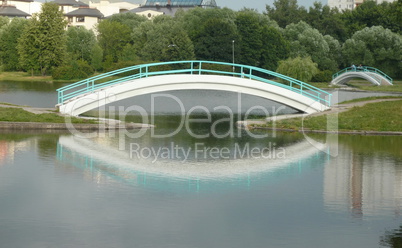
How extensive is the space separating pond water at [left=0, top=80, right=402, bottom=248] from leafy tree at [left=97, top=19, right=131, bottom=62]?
55953 millimetres

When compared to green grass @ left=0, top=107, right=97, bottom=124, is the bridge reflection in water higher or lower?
lower

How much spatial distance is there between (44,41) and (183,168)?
5641cm

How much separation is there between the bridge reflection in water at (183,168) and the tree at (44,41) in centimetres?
5101

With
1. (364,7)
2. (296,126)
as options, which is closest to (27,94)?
(296,126)

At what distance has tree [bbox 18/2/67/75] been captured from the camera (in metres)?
71.8

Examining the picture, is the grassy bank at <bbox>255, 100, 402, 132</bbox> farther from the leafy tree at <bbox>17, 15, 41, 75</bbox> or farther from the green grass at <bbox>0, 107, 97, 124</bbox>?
the leafy tree at <bbox>17, 15, 41, 75</bbox>

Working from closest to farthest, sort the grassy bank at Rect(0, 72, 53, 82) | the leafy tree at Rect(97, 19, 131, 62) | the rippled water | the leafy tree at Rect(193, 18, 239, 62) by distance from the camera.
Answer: the rippled water
the grassy bank at Rect(0, 72, 53, 82)
the leafy tree at Rect(193, 18, 239, 62)
the leafy tree at Rect(97, 19, 131, 62)

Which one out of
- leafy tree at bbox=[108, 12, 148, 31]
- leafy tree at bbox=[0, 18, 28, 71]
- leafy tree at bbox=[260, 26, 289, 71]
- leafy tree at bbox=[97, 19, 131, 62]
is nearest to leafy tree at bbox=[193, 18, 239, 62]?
leafy tree at bbox=[260, 26, 289, 71]

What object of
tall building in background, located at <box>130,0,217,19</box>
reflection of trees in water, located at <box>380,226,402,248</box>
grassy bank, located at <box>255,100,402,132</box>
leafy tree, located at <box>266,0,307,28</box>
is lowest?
reflection of trees in water, located at <box>380,226,402,248</box>

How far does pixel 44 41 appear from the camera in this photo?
7231 centimetres

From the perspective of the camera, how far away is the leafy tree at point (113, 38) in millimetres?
81000

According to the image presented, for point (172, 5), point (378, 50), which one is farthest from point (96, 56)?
point (172, 5)

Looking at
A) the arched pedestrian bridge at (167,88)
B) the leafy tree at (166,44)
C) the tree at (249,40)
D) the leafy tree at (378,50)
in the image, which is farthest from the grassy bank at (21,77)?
the arched pedestrian bridge at (167,88)

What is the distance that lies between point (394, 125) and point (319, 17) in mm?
66829
